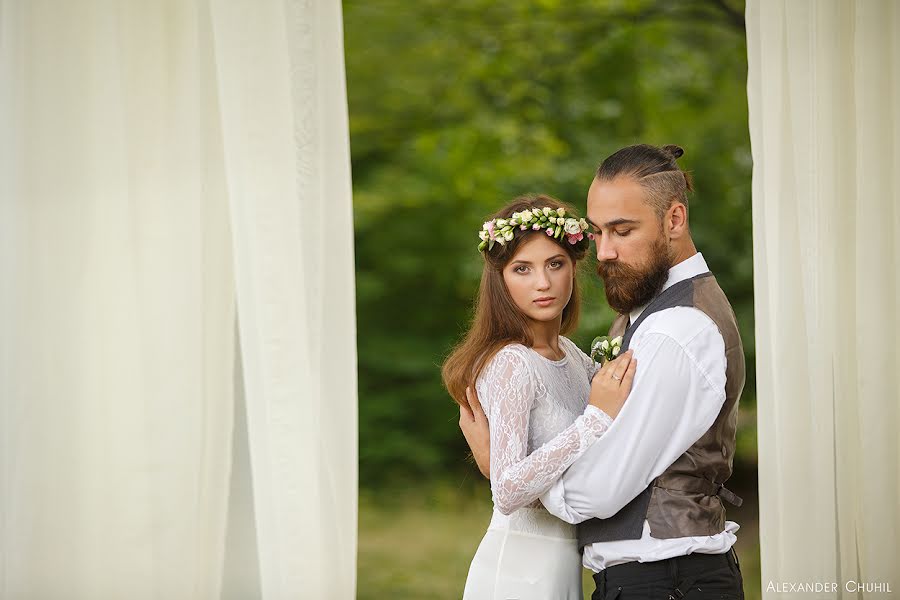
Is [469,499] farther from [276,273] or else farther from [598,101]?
[276,273]

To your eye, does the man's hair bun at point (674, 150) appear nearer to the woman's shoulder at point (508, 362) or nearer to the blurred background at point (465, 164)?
the woman's shoulder at point (508, 362)

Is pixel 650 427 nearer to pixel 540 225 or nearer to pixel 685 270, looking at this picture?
pixel 685 270

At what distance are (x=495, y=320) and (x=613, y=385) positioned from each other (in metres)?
0.39

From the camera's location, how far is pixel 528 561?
6.78ft

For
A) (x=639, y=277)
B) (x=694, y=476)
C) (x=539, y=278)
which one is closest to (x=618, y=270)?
(x=639, y=277)

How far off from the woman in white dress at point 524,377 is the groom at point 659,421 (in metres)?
0.10

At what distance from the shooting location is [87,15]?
221 cm

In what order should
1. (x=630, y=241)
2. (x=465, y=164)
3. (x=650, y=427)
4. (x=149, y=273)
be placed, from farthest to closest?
(x=465, y=164)
(x=149, y=273)
(x=630, y=241)
(x=650, y=427)

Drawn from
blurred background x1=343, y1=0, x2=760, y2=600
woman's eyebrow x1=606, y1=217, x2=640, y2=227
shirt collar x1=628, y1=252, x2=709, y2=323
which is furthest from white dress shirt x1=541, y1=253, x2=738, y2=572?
blurred background x1=343, y1=0, x2=760, y2=600

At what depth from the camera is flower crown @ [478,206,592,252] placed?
2.12 m

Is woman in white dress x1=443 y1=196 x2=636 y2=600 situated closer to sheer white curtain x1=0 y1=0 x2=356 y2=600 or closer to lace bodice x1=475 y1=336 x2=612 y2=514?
lace bodice x1=475 y1=336 x2=612 y2=514

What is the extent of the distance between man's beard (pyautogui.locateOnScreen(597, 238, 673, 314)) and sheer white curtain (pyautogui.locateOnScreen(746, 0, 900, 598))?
30 cm

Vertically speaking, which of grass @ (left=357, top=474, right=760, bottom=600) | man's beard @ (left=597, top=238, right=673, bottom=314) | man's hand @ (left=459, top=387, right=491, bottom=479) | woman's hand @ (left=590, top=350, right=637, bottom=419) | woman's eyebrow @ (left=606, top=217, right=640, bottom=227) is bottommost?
grass @ (left=357, top=474, right=760, bottom=600)

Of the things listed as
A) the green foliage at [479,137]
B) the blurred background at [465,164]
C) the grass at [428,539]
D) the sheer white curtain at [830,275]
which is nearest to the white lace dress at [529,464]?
the sheer white curtain at [830,275]
